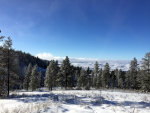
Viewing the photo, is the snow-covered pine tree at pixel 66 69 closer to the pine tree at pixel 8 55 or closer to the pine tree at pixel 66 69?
the pine tree at pixel 66 69

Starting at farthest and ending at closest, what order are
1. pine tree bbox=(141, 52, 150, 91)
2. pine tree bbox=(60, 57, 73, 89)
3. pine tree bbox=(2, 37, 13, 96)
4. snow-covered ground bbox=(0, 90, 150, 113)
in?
pine tree bbox=(60, 57, 73, 89)
pine tree bbox=(141, 52, 150, 91)
pine tree bbox=(2, 37, 13, 96)
snow-covered ground bbox=(0, 90, 150, 113)

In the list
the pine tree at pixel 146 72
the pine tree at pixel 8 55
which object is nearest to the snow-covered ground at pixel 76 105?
the pine tree at pixel 8 55

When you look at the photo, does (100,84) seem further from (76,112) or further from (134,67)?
(76,112)

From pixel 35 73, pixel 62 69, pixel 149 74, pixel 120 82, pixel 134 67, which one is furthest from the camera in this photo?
pixel 120 82

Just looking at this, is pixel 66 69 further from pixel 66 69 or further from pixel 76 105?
pixel 76 105

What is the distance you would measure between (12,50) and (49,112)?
51.2 feet

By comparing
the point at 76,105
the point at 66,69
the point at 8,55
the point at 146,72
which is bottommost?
the point at 146,72

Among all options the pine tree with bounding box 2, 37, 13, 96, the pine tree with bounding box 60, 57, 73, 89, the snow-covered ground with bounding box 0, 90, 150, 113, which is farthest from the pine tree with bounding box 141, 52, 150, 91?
the pine tree with bounding box 2, 37, 13, 96

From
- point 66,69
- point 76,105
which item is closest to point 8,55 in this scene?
point 76,105

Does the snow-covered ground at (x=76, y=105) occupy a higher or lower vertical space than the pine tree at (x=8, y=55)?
lower

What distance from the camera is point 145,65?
28688mm

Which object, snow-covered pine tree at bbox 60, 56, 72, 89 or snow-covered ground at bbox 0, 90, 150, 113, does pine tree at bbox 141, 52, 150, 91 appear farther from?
snow-covered ground at bbox 0, 90, 150, 113

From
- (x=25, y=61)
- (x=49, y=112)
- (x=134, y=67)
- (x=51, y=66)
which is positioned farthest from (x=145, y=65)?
(x=25, y=61)

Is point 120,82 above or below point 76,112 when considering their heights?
below
